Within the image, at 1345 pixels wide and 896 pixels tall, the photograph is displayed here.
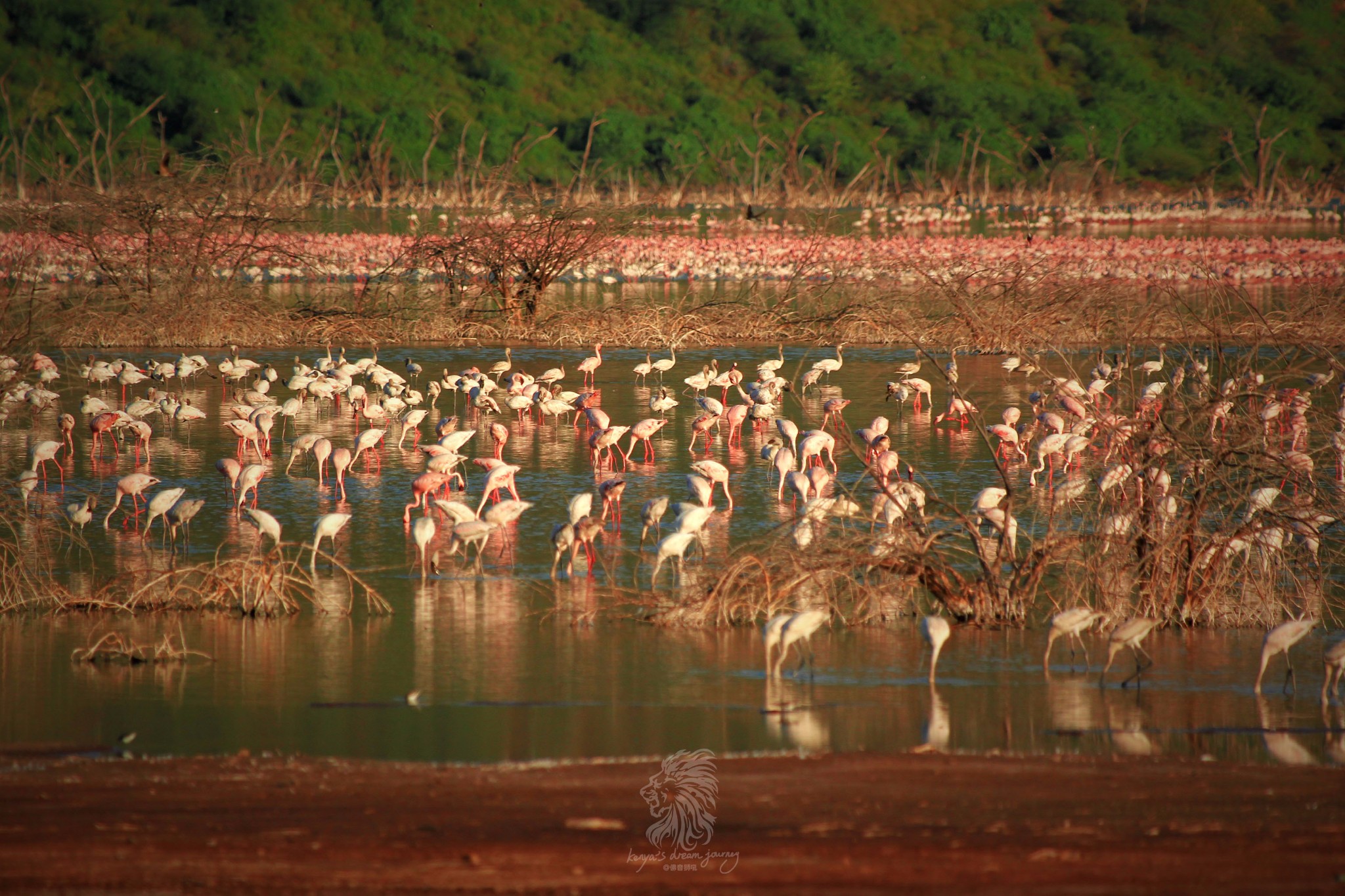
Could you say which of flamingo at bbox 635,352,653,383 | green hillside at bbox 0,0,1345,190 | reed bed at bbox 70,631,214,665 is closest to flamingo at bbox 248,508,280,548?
reed bed at bbox 70,631,214,665

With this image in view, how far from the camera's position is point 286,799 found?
4809 mm

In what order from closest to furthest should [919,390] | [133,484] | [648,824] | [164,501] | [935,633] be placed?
[648,824]
[935,633]
[164,501]
[133,484]
[919,390]

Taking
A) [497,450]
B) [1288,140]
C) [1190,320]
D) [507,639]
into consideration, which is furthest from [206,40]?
[507,639]

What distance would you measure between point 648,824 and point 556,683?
6.73 ft

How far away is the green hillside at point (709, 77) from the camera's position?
66.4m

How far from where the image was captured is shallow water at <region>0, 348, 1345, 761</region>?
5801 millimetres

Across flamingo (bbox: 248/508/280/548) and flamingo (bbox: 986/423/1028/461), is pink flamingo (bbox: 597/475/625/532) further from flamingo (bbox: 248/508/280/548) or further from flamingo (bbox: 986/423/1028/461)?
flamingo (bbox: 986/423/1028/461)

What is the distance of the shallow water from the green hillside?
51.7 metres

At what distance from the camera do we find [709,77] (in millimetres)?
80375

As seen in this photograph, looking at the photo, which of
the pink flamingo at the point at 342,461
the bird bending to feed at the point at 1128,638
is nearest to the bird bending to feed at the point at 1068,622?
the bird bending to feed at the point at 1128,638

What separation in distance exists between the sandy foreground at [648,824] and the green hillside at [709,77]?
5470 cm

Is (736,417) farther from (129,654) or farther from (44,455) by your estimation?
(129,654)

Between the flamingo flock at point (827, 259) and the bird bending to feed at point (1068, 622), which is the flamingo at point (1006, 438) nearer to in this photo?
the bird bending to feed at point (1068, 622)

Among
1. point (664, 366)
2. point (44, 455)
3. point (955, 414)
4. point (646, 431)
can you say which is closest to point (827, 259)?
point (664, 366)
